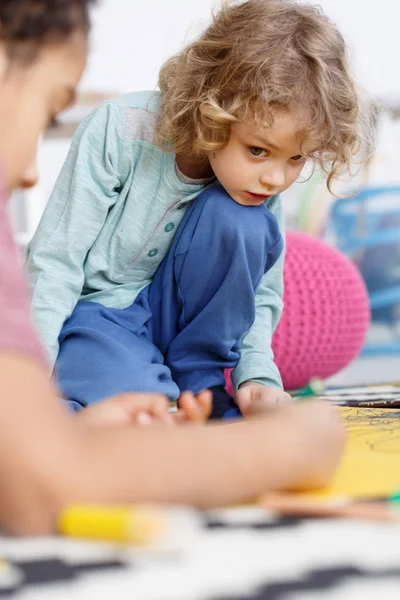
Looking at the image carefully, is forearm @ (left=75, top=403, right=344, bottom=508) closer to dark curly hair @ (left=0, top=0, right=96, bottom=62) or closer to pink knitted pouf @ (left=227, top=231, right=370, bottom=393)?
dark curly hair @ (left=0, top=0, right=96, bottom=62)

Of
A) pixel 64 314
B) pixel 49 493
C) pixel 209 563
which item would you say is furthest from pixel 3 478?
pixel 64 314

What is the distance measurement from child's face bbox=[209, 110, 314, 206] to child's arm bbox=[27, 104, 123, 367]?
159 millimetres

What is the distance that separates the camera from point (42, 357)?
563 millimetres

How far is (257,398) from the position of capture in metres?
1.19

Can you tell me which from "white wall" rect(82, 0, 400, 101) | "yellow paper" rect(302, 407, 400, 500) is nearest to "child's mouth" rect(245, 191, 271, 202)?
"yellow paper" rect(302, 407, 400, 500)

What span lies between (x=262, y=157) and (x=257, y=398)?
334 millimetres

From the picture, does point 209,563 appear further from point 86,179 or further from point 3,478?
point 86,179

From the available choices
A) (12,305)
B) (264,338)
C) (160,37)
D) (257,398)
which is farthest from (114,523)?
(160,37)

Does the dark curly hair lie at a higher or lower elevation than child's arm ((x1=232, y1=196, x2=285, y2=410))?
higher

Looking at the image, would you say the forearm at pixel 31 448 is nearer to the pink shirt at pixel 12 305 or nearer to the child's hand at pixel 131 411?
the pink shirt at pixel 12 305

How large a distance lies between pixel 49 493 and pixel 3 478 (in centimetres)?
3

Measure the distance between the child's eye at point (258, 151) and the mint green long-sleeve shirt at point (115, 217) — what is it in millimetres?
165

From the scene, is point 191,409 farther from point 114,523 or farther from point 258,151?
point 258,151

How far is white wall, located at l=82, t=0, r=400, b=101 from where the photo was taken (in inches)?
141
